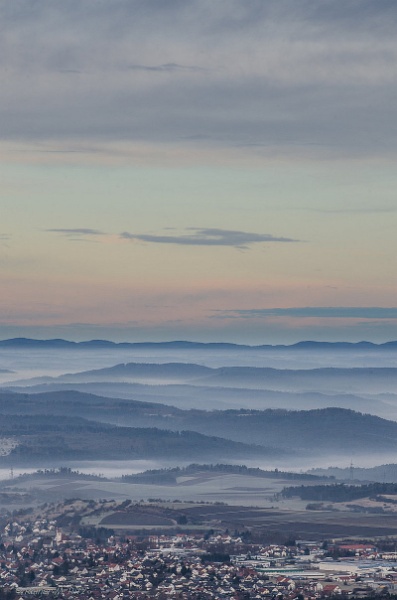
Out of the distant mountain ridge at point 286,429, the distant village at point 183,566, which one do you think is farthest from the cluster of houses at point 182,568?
the distant mountain ridge at point 286,429

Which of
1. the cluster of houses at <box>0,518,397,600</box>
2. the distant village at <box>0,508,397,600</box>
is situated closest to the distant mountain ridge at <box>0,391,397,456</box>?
the distant village at <box>0,508,397,600</box>

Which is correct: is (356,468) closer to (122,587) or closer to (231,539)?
(231,539)

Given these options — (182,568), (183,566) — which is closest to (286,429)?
(183,566)

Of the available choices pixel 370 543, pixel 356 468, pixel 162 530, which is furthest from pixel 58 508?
pixel 356 468

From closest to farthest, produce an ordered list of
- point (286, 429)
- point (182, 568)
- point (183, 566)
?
point (182, 568), point (183, 566), point (286, 429)

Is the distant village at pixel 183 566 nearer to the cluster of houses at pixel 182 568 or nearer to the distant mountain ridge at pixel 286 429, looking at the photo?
the cluster of houses at pixel 182 568

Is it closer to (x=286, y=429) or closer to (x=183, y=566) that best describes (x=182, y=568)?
(x=183, y=566)

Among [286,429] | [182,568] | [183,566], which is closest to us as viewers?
[182,568]
